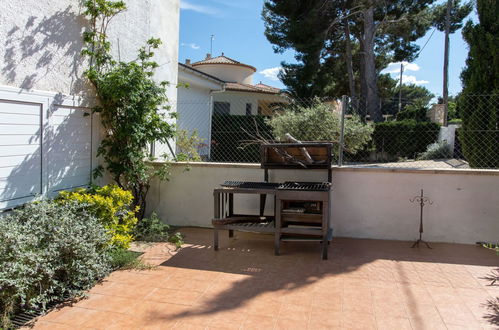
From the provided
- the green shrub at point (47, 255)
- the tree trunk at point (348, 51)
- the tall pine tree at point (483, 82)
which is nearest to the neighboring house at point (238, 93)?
the tree trunk at point (348, 51)

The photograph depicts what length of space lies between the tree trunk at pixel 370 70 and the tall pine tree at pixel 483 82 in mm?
11623

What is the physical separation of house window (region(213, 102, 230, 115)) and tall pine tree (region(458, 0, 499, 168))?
1264 cm

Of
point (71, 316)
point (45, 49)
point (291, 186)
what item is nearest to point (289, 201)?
Result: point (291, 186)

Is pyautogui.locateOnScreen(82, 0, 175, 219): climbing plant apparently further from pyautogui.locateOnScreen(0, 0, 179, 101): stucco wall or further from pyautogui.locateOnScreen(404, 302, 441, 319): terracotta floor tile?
pyautogui.locateOnScreen(404, 302, 441, 319): terracotta floor tile

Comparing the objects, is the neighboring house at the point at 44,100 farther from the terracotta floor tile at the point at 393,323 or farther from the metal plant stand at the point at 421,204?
the metal plant stand at the point at 421,204

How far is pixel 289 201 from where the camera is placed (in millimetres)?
5309

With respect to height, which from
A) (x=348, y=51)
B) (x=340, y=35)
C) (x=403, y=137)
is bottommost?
(x=403, y=137)

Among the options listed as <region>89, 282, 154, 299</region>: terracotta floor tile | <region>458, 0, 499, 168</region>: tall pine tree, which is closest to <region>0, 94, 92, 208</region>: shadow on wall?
<region>89, 282, 154, 299</region>: terracotta floor tile

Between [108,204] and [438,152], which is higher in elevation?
[438,152]

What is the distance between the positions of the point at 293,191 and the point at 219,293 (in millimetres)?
1630

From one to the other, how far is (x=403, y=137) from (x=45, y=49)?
623 inches

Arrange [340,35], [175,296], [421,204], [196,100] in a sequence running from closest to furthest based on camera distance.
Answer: [175,296] → [421,204] → [196,100] → [340,35]

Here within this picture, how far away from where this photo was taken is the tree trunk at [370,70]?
18.8 meters

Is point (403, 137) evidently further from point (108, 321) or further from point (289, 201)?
point (108, 321)
